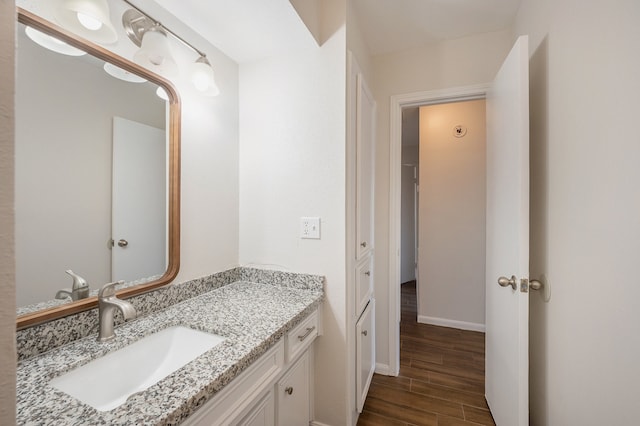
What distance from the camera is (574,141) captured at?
984mm

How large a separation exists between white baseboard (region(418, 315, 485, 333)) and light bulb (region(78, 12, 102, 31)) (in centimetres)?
339

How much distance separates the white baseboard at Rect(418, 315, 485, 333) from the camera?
274cm

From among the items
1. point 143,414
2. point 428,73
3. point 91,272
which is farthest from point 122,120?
point 428,73

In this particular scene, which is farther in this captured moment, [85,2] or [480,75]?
[480,75]

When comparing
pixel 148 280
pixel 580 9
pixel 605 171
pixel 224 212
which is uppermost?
pixel 580 9

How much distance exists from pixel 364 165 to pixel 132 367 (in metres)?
1.47

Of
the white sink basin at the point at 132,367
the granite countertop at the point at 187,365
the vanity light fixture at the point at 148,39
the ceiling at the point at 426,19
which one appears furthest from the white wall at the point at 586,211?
the vanity light fixture at the point at 148,39

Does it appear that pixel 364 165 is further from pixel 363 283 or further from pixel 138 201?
pixel 138 201

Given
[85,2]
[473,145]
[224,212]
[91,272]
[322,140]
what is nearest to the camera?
[85,2]

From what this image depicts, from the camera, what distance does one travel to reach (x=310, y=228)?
56.1 inches

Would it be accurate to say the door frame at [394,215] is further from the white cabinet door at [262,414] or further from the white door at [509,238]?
the white cabinet door at [262,414]

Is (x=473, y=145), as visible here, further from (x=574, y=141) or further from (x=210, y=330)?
(x=210, y=330)

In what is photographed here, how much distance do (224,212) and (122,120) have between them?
654 millimetres

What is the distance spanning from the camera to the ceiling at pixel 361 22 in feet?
3.78
